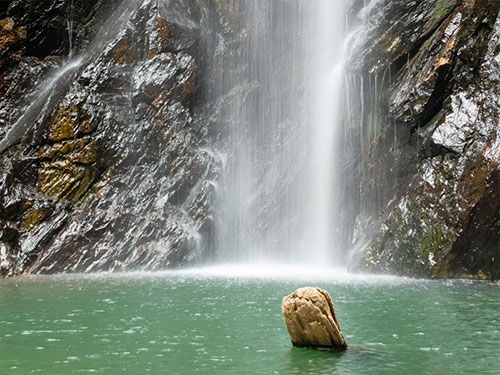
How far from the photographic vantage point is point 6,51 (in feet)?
100

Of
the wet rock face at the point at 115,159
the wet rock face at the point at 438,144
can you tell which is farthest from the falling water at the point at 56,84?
the wet rock face at the point at 438,144

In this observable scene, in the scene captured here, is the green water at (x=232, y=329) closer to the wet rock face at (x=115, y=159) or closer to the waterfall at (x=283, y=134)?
the wet rock face at (x=115, y=159)

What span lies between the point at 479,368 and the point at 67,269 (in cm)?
2048

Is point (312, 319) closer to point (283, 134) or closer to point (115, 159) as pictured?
point (115, 159)

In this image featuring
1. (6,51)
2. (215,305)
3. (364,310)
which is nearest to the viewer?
(364,310)

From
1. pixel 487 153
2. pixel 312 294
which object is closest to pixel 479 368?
pixel 312 294

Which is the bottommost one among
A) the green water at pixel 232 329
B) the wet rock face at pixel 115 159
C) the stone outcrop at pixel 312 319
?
the green water at pixel 232 329

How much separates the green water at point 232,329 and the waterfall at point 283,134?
9.59 m

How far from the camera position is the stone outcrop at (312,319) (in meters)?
9.95

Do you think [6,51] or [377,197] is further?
[6,51]

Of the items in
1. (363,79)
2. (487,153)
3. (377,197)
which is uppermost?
(363,79)

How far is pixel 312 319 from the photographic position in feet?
33.2

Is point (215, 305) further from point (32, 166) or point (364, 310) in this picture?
point (32, 166)

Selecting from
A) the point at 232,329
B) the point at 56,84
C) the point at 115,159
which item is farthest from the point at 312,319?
the point at 56,84
